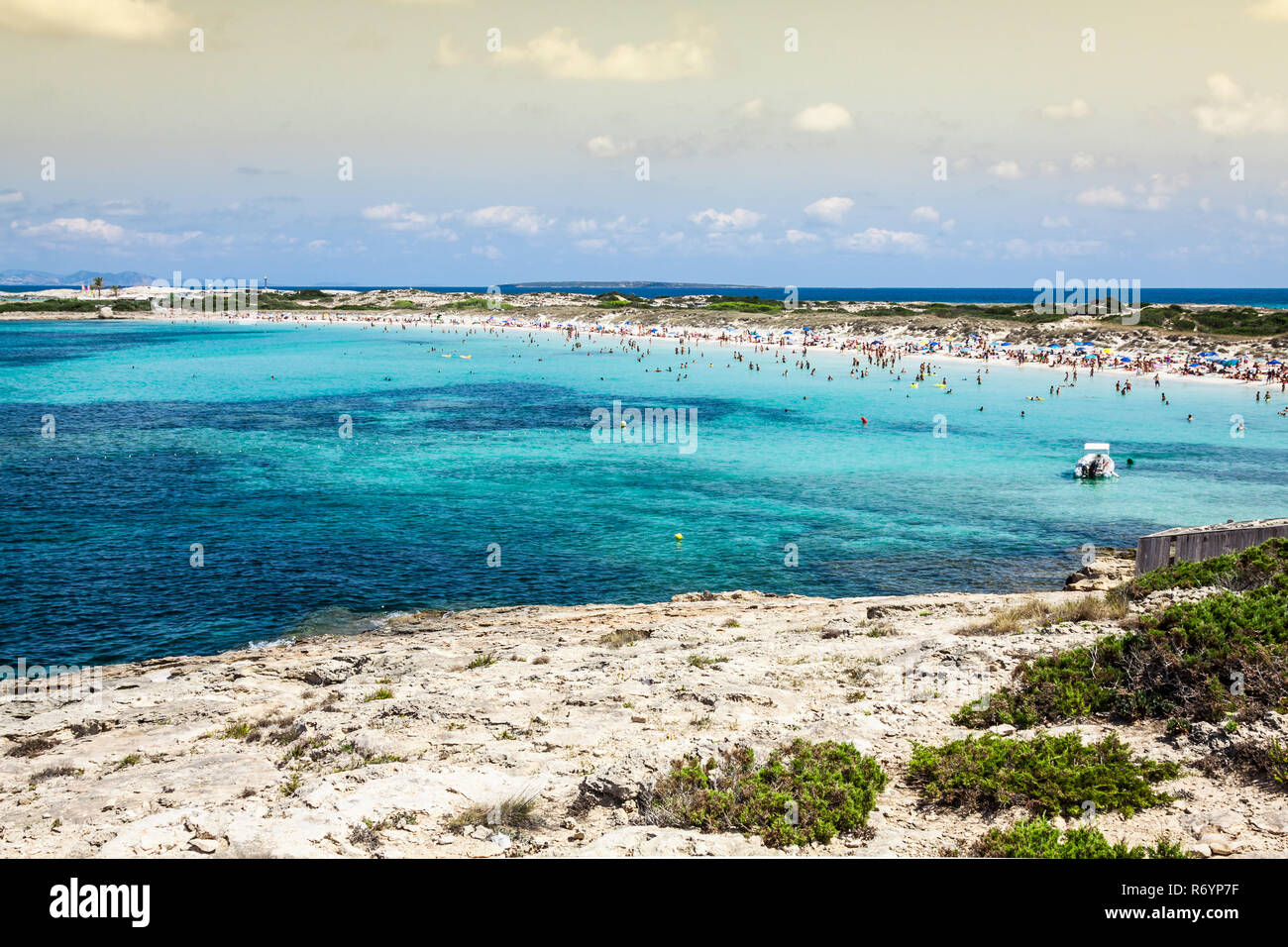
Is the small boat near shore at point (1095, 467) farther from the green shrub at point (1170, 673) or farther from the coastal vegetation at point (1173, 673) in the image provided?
the green shrub at point (1170, 673)

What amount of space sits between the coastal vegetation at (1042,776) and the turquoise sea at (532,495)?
14.2 metres

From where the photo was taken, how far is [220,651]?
66.9 ft

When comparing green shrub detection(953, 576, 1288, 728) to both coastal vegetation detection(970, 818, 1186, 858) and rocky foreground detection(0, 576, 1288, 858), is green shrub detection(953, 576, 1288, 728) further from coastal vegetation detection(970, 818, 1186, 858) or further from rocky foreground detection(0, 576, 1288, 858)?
coastal vegetation detection(970, 818, 1186, 858)

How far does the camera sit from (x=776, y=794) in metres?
9.87

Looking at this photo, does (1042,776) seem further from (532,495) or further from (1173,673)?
(532,495)

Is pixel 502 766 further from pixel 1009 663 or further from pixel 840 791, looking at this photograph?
pixel 1009 663

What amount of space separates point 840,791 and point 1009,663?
5.51 m

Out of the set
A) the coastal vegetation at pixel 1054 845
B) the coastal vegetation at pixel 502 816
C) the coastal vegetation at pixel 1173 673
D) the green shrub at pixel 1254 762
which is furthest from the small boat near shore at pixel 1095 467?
the coastal vegetation at pixel 502 816

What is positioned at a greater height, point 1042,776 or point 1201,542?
point 1201,542

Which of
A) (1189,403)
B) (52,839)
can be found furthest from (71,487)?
(1189,403)

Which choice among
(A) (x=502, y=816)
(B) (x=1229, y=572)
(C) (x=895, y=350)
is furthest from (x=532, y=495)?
(C) (x=895, y=350)

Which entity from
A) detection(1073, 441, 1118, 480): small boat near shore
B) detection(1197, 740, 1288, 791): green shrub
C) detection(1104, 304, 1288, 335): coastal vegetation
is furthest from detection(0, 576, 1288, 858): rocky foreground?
detection(1104, 304, 1288, 335): coastal vegetation

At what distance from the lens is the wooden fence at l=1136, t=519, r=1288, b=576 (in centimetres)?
1819

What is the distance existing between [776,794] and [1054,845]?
9.38ft
